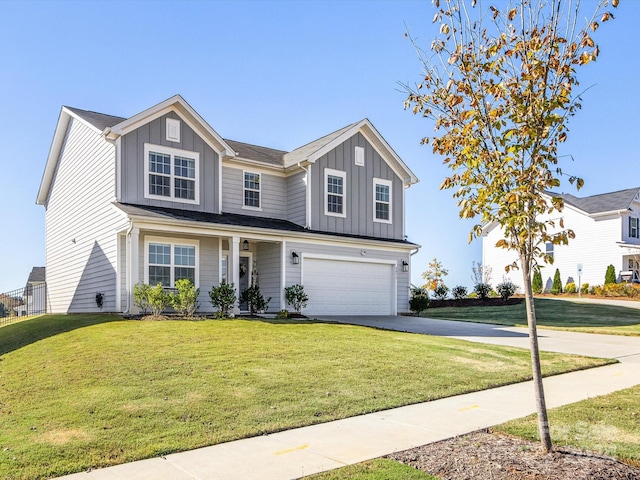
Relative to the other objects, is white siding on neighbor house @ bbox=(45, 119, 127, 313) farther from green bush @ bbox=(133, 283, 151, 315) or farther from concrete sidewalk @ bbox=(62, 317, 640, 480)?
concrete sidewalk @ bbox=(62, 317, 640, 480)

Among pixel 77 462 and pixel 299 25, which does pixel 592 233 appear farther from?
pixel 77 462

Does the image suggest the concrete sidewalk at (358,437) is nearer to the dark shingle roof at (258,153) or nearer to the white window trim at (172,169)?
the white window trim at (172,169)

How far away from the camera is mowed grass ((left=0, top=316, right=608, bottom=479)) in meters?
5.70

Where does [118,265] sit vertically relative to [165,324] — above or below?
above

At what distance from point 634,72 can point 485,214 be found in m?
5.81

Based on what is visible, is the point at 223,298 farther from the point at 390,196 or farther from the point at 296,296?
the point at 390,196

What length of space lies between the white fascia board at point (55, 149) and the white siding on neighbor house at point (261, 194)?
4754 millimetres

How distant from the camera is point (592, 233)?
117 feet

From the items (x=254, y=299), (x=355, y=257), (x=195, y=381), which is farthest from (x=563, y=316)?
(x=195, y=381)

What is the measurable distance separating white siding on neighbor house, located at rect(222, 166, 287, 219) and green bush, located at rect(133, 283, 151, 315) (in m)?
4.83

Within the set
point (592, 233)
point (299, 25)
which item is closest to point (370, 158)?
point (299, 25)

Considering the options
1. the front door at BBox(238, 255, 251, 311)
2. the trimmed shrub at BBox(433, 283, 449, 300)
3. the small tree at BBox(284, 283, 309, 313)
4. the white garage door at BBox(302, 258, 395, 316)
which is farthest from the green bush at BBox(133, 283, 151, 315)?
the trimmed shrub at BBox(433, 283, 449, 300)

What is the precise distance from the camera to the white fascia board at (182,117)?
54.5ft

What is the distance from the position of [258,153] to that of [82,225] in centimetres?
715
